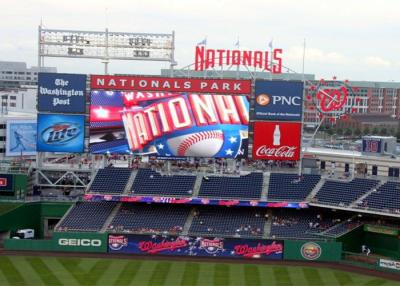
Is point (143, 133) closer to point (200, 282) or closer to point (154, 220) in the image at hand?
point (154, 220)

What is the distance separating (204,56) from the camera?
4691 cm

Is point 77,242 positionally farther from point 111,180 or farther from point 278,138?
point 278,138

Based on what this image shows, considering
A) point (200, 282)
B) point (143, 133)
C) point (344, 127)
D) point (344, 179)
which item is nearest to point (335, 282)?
point (200, 282)

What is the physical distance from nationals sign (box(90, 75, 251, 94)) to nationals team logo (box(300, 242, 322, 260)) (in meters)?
11.3

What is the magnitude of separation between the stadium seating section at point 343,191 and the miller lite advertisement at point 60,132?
1682cm

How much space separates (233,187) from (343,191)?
7395 millimetres

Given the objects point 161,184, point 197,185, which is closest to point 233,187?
point 197,185

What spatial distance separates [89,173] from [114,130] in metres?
5.43

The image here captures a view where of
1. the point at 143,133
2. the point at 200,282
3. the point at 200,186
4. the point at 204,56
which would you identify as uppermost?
the point at 204,56

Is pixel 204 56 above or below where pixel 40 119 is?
above

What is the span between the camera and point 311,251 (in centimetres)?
4256

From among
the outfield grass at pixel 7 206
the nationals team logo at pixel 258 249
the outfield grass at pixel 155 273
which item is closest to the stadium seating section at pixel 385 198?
the outfield grass at pixel 155 273

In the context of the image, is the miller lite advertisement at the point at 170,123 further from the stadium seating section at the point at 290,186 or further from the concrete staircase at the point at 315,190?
the concrete staircase at the point at 315,190

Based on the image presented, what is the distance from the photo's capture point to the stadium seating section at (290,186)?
46072 mm
